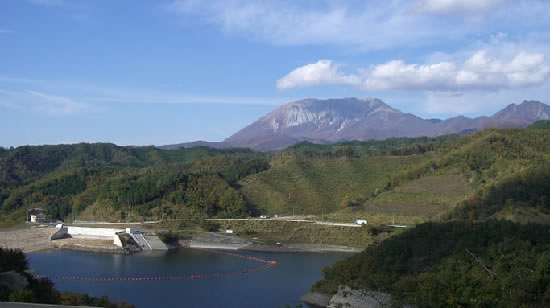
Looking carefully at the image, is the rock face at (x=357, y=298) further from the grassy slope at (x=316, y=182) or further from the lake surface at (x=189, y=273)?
the grassy slope at (x=316, y=182)

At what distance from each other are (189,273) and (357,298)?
42.5ft

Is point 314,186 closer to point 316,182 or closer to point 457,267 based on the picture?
point 316,182

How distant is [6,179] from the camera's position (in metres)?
81.4

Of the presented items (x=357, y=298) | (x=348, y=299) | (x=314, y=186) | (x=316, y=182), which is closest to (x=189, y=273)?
(x=348, y=299)

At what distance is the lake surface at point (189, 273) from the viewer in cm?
2745

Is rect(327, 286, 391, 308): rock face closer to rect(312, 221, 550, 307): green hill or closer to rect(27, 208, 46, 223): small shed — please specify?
rect(312, 221, 550, 307): green hill

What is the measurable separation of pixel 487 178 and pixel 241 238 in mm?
21627

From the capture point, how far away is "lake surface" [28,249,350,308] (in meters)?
27.5

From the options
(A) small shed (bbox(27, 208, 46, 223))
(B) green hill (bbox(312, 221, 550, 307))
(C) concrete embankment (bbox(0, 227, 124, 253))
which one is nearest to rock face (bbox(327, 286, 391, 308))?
(B) green hill (bbox(312, 221, 550, 307))

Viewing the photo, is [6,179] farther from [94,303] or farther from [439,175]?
[94,303]

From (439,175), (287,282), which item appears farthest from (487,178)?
(287,282)

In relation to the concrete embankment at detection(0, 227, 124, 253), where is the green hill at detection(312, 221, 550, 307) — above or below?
above

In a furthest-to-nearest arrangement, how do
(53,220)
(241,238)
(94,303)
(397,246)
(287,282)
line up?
1. (53,220)
2. (241,238)
3. (287,282)
4. (397,246)
5. (94,303)

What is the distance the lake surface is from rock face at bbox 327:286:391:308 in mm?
2100
